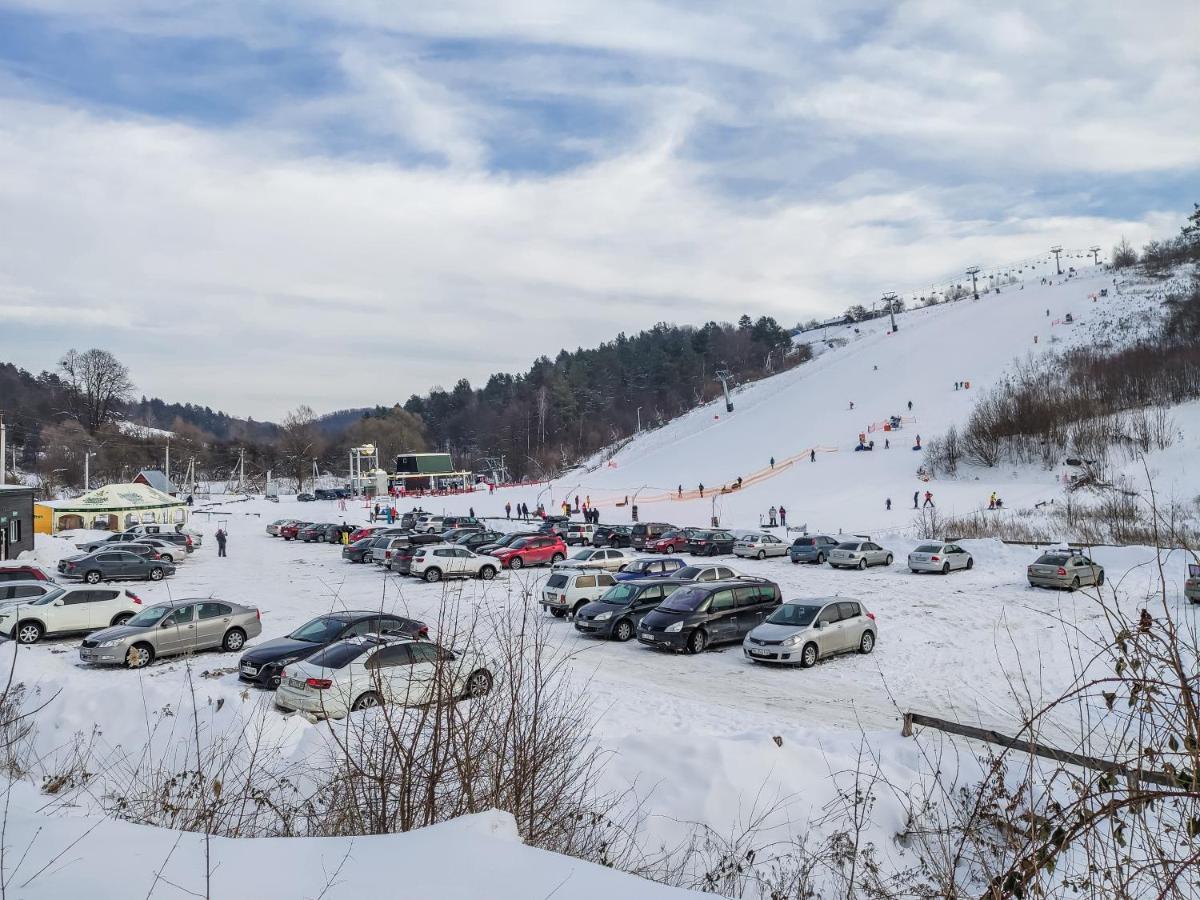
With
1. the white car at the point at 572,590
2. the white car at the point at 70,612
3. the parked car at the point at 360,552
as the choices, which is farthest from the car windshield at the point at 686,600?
the parked car at the point at 360,552

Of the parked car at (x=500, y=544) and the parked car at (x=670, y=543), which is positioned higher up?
the parked car at (x=500, y=544)

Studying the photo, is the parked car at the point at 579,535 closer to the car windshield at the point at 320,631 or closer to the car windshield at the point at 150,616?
the car windshield at the point at 150,616

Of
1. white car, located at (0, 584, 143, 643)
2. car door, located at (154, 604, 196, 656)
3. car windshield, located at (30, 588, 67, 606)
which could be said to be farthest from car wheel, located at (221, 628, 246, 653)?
car windshield, located at (30, 588, 67, 606)

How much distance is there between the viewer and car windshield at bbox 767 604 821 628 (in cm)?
1819

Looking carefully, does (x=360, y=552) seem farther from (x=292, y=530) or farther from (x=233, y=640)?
(x=233, y=640)

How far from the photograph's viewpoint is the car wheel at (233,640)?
18.8m

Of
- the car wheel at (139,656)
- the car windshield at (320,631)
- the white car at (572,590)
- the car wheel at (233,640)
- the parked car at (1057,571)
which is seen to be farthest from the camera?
the parked car at (1057,571)

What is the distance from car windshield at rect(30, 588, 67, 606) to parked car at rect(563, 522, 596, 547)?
27574 millimetres

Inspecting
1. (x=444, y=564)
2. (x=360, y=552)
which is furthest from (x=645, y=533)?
(x=444, y=564)

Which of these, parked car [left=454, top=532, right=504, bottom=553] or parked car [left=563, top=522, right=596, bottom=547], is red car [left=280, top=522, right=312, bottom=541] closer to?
parked car [left=454, top=532, right=504, bottom=553]

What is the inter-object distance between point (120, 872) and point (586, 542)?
137 feet

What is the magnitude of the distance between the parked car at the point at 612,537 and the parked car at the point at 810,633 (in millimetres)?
26514

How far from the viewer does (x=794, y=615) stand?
60.7 ft

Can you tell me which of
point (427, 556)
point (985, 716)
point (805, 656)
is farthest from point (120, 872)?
point (427, 556)
